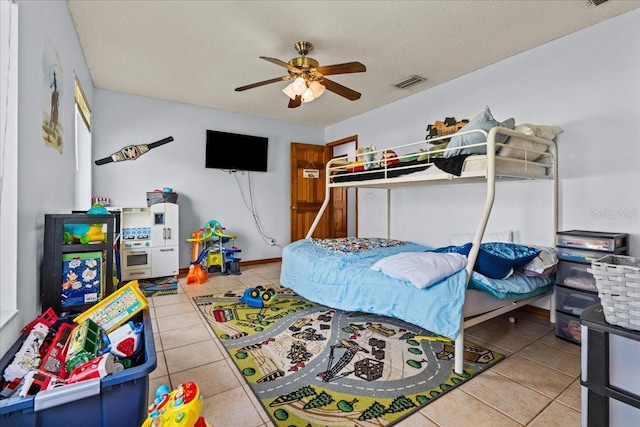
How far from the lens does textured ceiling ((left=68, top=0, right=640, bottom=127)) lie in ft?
6.88

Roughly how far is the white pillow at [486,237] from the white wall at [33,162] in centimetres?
308

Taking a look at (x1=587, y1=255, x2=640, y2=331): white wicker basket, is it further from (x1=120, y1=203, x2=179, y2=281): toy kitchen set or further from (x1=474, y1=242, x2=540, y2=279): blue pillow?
(x1=120, y1=203, x2=179, y2=281): toy kitchen set

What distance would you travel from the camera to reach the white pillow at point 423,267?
172 centimetres

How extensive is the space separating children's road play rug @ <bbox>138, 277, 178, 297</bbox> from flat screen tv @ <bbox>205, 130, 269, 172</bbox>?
1.66 meters

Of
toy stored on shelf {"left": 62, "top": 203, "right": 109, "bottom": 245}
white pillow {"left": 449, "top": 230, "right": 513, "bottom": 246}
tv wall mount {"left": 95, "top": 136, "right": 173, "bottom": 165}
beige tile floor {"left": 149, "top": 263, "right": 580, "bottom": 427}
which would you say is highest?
tv wall mount {"left": 95, "top": 136, "right": 173, "bottom": 165}

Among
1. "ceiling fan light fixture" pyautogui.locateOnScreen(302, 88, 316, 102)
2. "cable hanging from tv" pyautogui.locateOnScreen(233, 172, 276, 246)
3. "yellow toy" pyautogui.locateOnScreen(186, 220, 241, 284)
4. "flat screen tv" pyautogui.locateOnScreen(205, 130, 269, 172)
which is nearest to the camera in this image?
"ceiling fan light fixture" pyautogui.locateOnScreen(302, 88, 316, 102)

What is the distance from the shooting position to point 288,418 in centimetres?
131

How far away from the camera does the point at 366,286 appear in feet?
6.80

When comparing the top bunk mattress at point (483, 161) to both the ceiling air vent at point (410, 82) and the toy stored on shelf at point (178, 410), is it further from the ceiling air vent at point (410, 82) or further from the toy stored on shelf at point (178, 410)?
the toy stored on shelf at point (178, 410)

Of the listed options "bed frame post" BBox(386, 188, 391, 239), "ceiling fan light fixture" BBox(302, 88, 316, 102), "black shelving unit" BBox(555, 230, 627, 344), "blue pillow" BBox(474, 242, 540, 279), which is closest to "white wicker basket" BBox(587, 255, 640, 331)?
"blue pillow" BBox(474, 242, 540, 279)

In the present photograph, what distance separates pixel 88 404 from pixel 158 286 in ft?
9.41

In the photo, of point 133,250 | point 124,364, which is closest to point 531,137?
point 124,364

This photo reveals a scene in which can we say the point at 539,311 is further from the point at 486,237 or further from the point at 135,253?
the point at 135,253

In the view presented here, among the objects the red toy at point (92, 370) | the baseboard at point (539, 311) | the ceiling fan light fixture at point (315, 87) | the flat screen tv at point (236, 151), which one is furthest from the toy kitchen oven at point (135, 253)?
the baseboard at point (539, 311)
